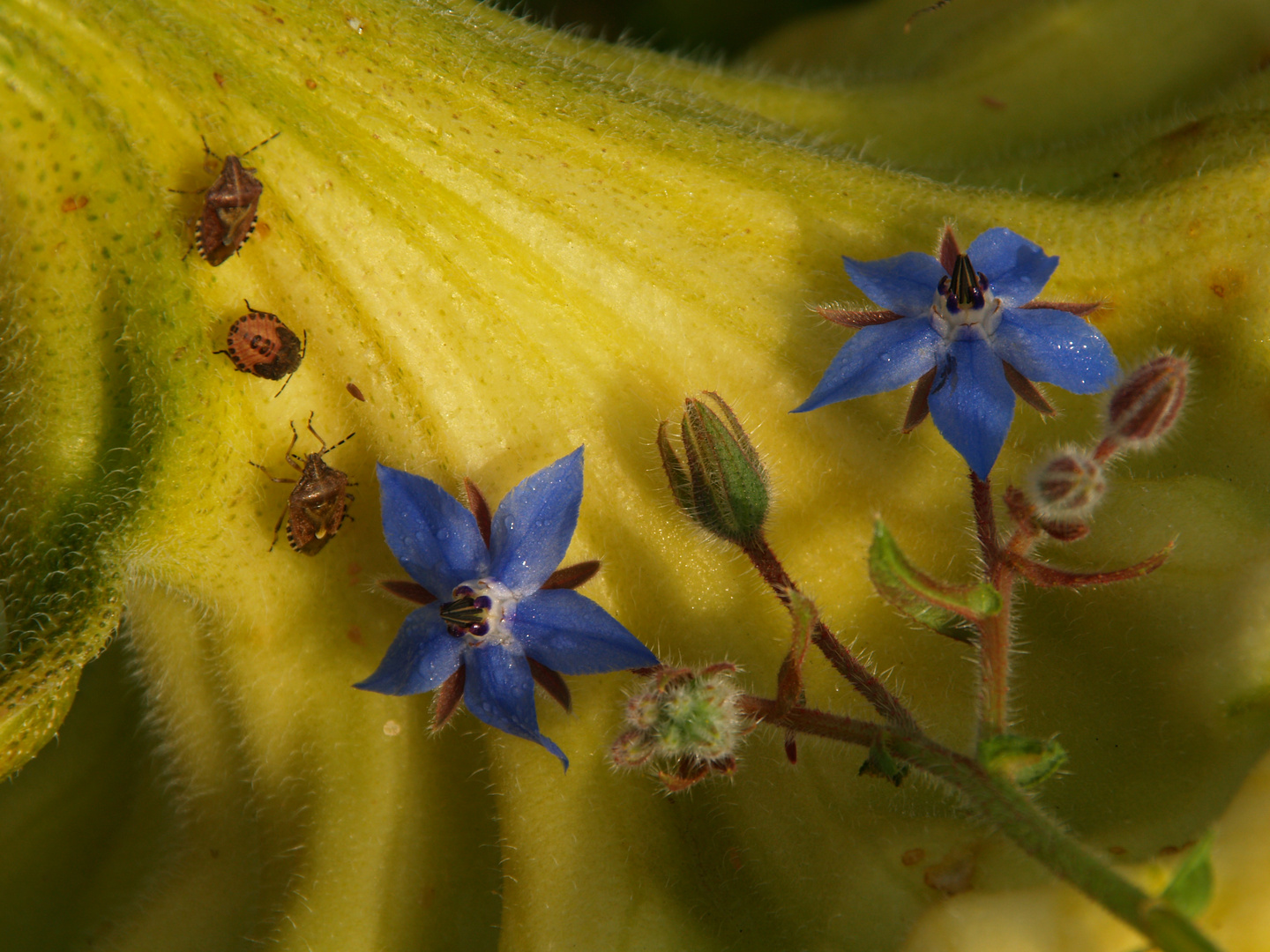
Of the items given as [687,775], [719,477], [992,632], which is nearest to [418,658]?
[687,775]

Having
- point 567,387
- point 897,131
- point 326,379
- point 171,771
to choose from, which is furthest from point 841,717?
point 897,131

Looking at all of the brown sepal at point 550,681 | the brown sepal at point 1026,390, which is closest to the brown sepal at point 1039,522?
the brown sepal at point 1026,390

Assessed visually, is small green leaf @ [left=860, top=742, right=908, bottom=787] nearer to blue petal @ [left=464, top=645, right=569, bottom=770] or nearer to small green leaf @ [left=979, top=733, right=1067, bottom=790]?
small green leaf @ [left=979, top=733, right=1067, bottom=790]

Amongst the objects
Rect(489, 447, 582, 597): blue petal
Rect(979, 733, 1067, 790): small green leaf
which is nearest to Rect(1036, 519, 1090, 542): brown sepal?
Rect(979, 733, 1067, 790): small green leaf

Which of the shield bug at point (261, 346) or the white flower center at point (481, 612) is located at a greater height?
the shield bug at point (261, 346)

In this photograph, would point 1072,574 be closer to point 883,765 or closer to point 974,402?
point 974,402

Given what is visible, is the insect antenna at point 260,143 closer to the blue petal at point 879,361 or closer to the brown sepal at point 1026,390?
the blue petal at point 879,361
